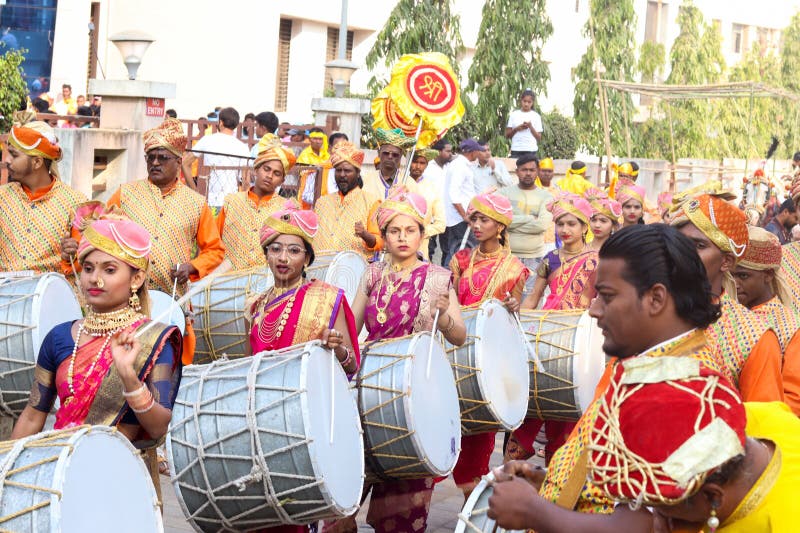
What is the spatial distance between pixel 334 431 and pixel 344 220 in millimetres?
4164

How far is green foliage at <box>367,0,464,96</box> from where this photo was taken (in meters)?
21.1

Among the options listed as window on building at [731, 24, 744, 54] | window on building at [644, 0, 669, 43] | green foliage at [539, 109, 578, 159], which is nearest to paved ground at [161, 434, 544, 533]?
green foliage at [539, 109, 578, 159]

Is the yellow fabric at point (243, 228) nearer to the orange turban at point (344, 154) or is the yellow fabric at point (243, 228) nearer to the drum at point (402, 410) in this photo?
the orange turban at point (344, 154)

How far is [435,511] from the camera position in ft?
23.5

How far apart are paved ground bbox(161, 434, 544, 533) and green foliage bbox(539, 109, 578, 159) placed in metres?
17.2

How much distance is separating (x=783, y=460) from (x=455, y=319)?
3.51 meters

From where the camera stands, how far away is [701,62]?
30438 mm

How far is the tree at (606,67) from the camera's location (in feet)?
83.7

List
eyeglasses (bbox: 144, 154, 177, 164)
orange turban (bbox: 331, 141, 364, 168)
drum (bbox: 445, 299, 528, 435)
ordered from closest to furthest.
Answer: drum (bbox: 445, 299, 528, 435), eyeglasses (bbox: 144, 154, 177, 164), orange turban (bbox: 331, 141, 364, 168)

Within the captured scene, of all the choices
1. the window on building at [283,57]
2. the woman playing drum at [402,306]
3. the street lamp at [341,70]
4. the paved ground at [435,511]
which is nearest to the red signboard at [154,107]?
the street lamp at [341,70]

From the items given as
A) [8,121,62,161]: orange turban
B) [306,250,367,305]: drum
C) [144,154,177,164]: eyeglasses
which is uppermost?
[8,121,62,161]: orange turban

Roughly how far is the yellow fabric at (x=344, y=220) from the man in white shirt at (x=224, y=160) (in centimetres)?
333

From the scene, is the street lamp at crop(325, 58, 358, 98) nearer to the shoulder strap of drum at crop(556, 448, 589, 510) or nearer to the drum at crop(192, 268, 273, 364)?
the drum at crop(192, 268, 273, 364)

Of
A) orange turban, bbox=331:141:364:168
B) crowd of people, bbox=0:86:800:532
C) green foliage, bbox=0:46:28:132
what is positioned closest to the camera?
crowd of people, bbox=0:86:800:532
